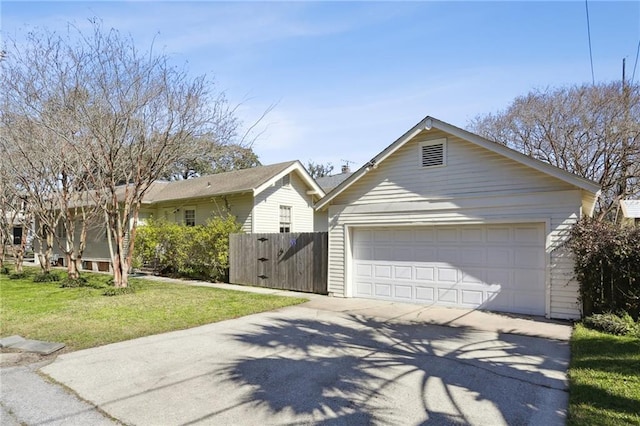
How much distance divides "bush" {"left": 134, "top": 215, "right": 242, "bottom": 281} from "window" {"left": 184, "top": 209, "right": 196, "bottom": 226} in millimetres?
1689

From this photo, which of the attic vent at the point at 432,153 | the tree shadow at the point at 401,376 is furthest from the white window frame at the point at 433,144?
the tree shadow at the point at 401,376

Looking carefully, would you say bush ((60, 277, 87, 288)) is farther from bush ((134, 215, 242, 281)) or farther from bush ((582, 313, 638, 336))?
bush ((582, 313, 638, 336))

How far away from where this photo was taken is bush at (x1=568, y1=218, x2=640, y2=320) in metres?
7.45

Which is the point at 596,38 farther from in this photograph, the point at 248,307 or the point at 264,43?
the point at 248,307

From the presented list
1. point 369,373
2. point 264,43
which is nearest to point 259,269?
point 264,43

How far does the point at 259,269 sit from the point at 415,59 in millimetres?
8453

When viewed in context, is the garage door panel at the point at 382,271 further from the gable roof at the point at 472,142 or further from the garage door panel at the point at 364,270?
the gable roof at the point at 472,142

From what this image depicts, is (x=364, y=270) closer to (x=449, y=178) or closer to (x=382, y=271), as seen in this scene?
(x=382, y=271)

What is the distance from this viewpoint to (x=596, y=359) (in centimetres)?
566

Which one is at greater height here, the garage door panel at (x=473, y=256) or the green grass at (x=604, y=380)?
the garage door panel at (x=473, y=256)

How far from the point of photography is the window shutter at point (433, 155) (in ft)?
33.4

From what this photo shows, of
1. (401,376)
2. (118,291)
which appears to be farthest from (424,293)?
(118,291)

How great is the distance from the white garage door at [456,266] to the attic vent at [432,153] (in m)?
1.66

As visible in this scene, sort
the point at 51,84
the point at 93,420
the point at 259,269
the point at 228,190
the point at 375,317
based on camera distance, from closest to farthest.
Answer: the point at 93,420 < the point at 375,317 < the point at 51,84 < the point at 259,269 < the point at 228,190
